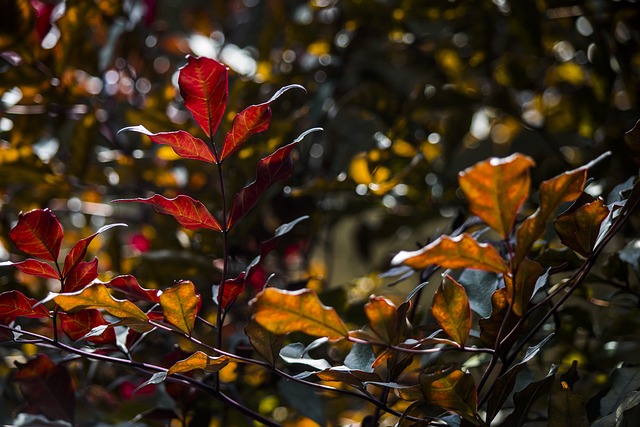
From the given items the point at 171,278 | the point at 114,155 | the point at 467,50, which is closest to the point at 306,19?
the point at 467,50

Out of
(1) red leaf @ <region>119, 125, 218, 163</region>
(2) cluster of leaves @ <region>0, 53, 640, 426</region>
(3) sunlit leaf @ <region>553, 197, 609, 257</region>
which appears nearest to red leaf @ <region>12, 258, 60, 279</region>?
(2) cluster of leaves @ <region>0, 53, 640, 426</region>

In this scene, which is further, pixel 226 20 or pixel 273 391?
pixel 226 20

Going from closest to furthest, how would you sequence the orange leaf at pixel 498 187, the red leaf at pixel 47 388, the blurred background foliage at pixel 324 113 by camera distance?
the orange leaf at pixel 498 187
the red leaf at pixel 47 388
the blurred background foliage at pixel 324 113

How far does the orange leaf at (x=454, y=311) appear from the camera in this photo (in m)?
0.40

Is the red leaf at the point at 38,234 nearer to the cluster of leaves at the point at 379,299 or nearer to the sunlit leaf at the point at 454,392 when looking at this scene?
the cluster of leaves at the point at 379,299

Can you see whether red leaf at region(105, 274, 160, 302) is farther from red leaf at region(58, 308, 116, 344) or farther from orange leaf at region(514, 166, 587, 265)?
orange leaf at region(514, 166, 587, 265)

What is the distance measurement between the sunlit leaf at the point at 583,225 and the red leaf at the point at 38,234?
32cm

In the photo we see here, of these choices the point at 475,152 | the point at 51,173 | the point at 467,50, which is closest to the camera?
the point at 51,173

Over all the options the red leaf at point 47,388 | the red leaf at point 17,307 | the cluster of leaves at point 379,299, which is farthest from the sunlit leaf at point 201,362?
the red leaf at point 47,388

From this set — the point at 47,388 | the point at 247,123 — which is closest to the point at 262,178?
the point at 247,123

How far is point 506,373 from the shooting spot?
41cm

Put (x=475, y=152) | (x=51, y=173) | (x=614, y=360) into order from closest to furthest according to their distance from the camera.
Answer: (x=614, y=360), (x=51, y=173), (x=475, y=152)

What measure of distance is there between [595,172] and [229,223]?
0.42m

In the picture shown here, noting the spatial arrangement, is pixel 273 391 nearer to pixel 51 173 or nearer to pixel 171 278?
pixel 171 278
